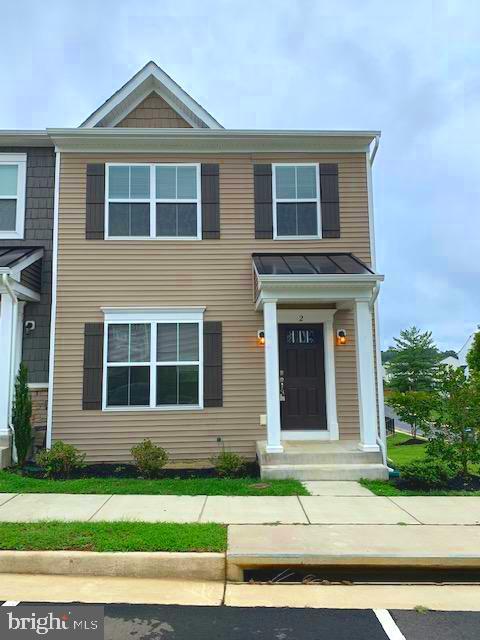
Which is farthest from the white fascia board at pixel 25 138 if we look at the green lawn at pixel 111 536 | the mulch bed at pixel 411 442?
the mulch bed at pixel 411 442

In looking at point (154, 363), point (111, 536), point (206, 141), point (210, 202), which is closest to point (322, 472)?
point (154, 363)

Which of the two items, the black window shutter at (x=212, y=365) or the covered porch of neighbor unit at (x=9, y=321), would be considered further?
the black window shutter at (x=212, y=365)

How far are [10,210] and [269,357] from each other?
579 centimetres

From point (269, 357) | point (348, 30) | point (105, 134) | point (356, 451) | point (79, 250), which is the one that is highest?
point (348, 30)

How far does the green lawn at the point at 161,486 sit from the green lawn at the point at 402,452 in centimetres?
286

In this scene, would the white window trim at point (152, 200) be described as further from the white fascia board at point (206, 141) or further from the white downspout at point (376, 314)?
the white downspout at point (376, 314)

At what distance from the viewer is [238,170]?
28.7ft

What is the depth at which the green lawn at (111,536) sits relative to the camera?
402 cm

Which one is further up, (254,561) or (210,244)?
(210,244)

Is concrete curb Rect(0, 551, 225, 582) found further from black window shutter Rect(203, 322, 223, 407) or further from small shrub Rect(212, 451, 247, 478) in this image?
black window shutter Rect(203, 322, 223, 407)

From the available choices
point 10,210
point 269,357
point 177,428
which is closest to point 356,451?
point 269,357

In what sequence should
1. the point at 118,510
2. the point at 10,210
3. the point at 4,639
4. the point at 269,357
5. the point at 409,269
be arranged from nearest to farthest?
1. the point at 4,639
2. the point at 118,510
3. the point at 269,357
4. the point at 10,210
5. the point at 409,269

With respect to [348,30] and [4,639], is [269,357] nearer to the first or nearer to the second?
[4,639]

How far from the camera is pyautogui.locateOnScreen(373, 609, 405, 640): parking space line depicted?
9.72 feet
